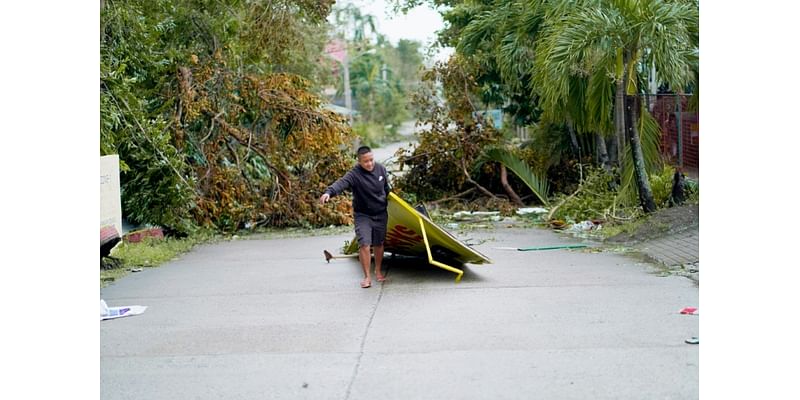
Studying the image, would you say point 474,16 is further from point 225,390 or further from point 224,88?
point 225,390

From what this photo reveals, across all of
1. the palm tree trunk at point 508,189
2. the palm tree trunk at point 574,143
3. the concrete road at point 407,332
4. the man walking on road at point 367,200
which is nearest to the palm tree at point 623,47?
the concrete road at point 407,332

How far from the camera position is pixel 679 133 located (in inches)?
689

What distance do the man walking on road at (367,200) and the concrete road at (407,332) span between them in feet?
1.56

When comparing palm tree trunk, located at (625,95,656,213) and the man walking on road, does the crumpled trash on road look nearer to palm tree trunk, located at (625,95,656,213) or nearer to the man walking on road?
the man walking on road

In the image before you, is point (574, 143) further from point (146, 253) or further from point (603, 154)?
point (146, 253)

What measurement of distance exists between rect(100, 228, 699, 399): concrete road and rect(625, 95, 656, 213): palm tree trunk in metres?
2.05

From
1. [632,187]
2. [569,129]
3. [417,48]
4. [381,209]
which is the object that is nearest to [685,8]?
[632,187]

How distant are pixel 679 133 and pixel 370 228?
849 cm

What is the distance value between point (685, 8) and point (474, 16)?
773cm

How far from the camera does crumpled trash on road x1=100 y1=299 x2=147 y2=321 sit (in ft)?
31.3

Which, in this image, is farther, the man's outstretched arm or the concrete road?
the man's outstretched arm

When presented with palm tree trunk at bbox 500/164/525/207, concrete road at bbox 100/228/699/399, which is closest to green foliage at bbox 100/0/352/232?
palm tree trunk at bbox 500/164/525/207

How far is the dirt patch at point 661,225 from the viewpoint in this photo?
13438 millimetres

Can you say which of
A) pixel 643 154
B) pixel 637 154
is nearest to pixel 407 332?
pixel 637 154
